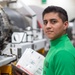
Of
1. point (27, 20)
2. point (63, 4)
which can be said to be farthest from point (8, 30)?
point (63, 4)

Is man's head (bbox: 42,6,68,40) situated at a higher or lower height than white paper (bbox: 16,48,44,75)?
higher

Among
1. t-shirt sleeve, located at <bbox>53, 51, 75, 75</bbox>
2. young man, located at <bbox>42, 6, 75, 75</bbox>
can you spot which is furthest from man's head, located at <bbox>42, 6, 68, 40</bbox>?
t-shirt sleeve, located at <bbox>53, 51, 75, 75</bbox>

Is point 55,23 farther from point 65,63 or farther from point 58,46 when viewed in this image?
point 65,63

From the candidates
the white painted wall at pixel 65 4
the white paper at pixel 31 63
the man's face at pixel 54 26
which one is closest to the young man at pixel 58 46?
the man's face at pixel 54 26

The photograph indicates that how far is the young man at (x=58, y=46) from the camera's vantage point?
1.12m

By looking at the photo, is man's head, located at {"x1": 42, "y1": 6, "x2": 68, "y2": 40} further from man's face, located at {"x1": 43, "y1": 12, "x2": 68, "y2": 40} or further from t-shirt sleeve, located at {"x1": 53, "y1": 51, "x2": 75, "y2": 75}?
t-shirt sleeve, located at {"x1": 53, "y1": 51, "x2": 75, "y2": 75}

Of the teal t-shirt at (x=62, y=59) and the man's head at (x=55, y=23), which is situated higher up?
the man's head at (x=55, y=23)

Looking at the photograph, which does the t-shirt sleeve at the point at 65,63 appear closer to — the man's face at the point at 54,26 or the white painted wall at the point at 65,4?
the man's face at the point at 54,26

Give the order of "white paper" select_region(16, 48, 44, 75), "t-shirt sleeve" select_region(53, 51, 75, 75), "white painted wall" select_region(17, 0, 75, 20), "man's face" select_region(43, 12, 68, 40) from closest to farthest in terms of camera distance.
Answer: "t-shirt sleeve" select_region(53, 51, 75, 75)
"man's face" select_region(43, 12, 68, 40)
"white paper" select_region(16, 48, 44, 75)
"white painted wall" select_region(17, 0, 75, 20)

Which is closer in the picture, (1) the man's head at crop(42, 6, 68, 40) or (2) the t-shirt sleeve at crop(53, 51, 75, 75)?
Answer: (2) the t-shirt sleeve at crop(53, 51, 75, 75)

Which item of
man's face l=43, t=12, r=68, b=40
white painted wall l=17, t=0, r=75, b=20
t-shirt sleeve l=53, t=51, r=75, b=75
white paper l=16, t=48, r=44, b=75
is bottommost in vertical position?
white paper l=16, t=48, r=44, b=75

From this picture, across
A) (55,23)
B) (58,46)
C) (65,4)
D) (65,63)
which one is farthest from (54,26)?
(65,4)

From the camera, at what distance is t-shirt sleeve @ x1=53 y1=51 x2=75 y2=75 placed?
1.11 m

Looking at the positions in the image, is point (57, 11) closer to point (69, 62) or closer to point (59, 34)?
point (59, 34)
